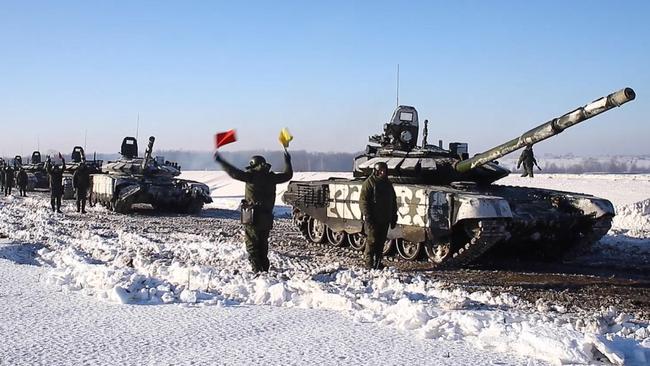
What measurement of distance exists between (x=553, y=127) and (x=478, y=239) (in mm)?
1965

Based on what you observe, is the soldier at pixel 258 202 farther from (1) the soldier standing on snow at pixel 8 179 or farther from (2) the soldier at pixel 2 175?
(2) the soldier at pixel 2 175

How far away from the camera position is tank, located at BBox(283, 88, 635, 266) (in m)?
10.7

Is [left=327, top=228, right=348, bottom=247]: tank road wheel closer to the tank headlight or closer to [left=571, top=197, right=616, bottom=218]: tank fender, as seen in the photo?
the tank headlight

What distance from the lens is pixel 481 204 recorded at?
10547mm

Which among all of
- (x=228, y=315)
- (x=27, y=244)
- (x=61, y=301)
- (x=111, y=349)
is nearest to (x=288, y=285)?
(x=228, y=315)

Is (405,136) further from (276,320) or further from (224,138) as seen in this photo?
(276,320)

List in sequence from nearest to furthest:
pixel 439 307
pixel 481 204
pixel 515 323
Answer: pixel 515 323 < pixel 439 307 < pixel 481 204

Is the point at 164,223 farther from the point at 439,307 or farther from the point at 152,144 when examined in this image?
the point at 439,307

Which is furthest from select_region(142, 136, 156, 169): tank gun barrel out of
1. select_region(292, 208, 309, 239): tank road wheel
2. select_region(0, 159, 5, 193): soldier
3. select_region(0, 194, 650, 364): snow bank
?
select_region(0, 159, 5, 193): soldier

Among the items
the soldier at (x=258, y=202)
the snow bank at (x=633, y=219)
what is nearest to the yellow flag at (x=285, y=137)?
the soldier at (x=258, y=202)

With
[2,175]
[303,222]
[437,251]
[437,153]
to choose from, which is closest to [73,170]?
[2,175]

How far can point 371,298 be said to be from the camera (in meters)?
6.85

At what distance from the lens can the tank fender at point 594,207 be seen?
11703mm

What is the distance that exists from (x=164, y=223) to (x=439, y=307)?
13094 millimetres
